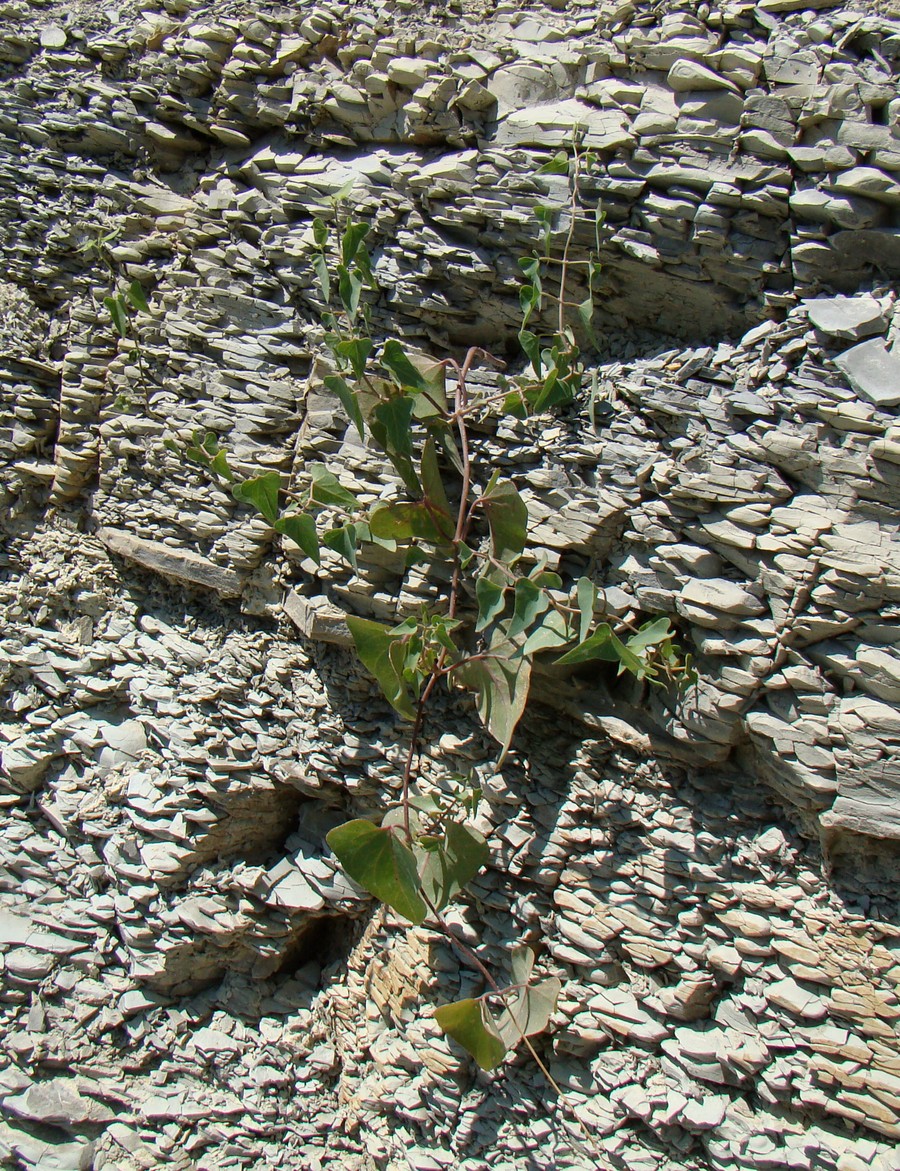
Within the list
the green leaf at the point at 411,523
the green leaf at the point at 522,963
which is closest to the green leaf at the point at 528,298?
the green leaf at the point at 411,523

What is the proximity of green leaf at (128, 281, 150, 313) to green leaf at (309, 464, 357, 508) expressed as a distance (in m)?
1.05

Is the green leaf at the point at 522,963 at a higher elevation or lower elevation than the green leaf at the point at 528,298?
lower

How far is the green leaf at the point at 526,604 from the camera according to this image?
177 cm

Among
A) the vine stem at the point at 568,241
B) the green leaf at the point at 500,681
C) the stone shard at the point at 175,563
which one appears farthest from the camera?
the stone shard at the point at 175,563

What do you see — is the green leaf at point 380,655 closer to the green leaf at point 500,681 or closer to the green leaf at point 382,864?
the green leaf at point 500,681

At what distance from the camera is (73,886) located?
2.62m

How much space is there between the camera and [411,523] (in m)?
1.98

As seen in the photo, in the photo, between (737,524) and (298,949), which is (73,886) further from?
(737,524)

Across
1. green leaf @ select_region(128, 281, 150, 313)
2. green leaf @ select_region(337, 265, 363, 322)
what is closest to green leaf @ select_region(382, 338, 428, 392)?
green leaf @ select_region(337, 265, 363, 322)

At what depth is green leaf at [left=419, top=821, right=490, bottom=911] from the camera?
185 cm

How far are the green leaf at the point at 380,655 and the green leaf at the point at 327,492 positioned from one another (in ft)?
0.86

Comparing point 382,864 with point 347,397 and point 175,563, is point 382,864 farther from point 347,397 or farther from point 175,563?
point 175,563

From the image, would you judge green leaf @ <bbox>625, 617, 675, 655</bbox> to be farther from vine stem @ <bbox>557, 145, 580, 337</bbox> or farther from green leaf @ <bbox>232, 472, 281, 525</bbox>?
green leaf @ <bbox>232, 472, 281, 525</bbox>

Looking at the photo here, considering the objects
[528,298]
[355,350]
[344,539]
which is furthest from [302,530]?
[528,298]
